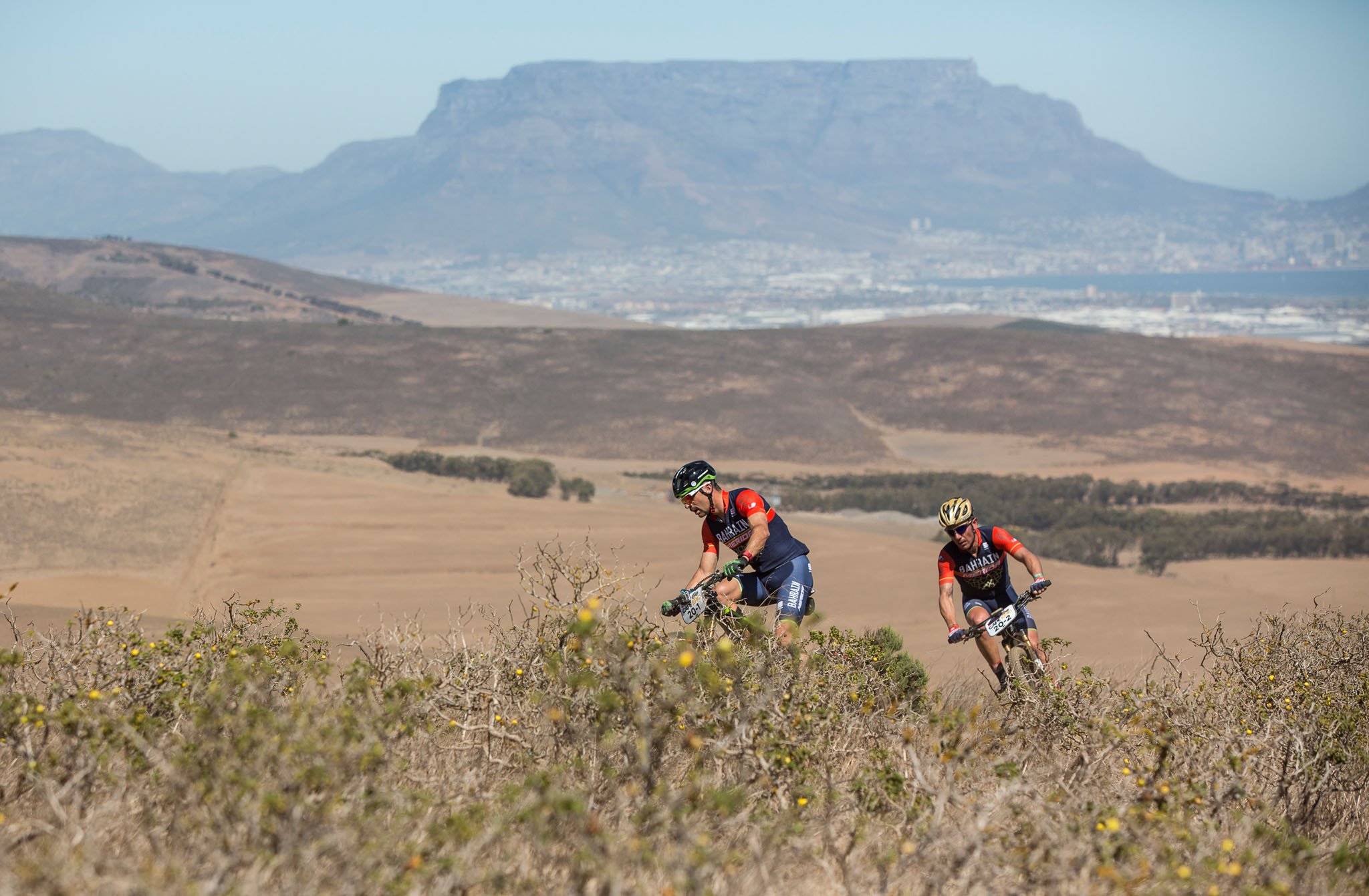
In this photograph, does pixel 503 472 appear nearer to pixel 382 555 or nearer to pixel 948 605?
pixel 382 555

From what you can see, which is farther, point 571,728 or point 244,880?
point 571,728

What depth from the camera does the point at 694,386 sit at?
5297cm

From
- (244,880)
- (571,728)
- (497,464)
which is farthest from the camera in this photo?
(497,464)

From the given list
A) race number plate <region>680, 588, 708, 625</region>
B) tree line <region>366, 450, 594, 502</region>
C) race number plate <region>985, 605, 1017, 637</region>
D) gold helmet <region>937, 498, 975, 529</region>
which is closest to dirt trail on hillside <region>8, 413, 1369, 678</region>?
tree line <region>366, 450, 594, 502</region>

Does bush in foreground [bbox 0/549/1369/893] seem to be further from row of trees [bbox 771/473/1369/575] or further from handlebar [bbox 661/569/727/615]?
row of trees [bbox 771/473/1369/575]

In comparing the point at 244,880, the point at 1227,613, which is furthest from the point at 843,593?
the point at 244,880

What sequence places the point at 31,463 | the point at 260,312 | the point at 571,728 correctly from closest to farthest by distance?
the point at 571,728 → the point at 31,463 → the point at 260,312

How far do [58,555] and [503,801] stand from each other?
16825 millimetres

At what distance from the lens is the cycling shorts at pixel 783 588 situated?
638 centimetres

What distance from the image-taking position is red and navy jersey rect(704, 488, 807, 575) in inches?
256

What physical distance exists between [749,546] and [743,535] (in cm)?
27

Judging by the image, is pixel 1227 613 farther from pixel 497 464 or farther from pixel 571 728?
pixel 497 464

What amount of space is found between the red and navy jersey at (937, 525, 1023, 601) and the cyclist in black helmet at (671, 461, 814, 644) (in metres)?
0.98

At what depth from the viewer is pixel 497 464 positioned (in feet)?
105
